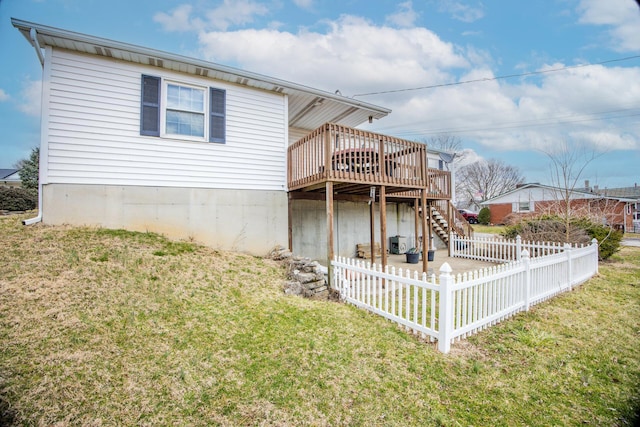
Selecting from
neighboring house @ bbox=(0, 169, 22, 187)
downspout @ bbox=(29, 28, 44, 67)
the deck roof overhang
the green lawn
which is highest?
neighboring house @ bbox=(0, 169, 22, 187)

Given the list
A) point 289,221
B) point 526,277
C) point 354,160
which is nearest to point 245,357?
point 354,160

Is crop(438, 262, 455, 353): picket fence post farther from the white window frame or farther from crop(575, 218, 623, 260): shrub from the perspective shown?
crop(575, 218, 623, 260): shrub

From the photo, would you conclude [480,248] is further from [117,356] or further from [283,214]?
[117,356]

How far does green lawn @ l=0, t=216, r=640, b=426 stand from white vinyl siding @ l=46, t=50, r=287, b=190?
1.69m

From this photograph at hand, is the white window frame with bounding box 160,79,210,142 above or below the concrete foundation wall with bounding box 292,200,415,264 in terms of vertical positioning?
above

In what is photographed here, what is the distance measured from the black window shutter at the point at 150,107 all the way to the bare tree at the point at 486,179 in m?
45.6

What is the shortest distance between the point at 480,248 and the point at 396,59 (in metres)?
10.0

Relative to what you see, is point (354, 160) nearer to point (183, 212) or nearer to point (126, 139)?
point (183, 212)

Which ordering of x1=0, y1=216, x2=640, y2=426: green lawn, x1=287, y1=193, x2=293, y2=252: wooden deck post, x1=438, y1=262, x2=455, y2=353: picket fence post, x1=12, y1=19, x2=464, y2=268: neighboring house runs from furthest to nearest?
1. x1=287, y1=193, x2=293, y2=252: wooden deck post
2. x1=12, y1=19, x2=464, y2=268: neighboring house
3. x1=438, y1=262, x2=455, y2=353: picket fence post
4. x1=0, y1=216, x2=640, y2=426: green lawn

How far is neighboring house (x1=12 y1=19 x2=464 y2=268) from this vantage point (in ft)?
19.3

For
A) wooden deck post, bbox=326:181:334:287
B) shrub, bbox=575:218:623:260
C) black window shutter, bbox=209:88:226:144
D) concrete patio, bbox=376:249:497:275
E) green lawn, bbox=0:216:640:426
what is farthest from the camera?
shrub, bbox=575:218:623:260

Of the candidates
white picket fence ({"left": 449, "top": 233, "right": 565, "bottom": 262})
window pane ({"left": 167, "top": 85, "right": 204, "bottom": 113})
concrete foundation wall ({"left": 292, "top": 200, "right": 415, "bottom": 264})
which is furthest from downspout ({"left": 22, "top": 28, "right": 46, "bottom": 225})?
white picket fence ({"left": 449, "top": 233, "right": 565, "bottom": 262})

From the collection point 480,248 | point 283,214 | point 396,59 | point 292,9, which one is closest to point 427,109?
point 396,59

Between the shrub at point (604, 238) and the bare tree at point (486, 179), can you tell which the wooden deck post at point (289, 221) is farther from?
the bare tree at point (486, 179)
